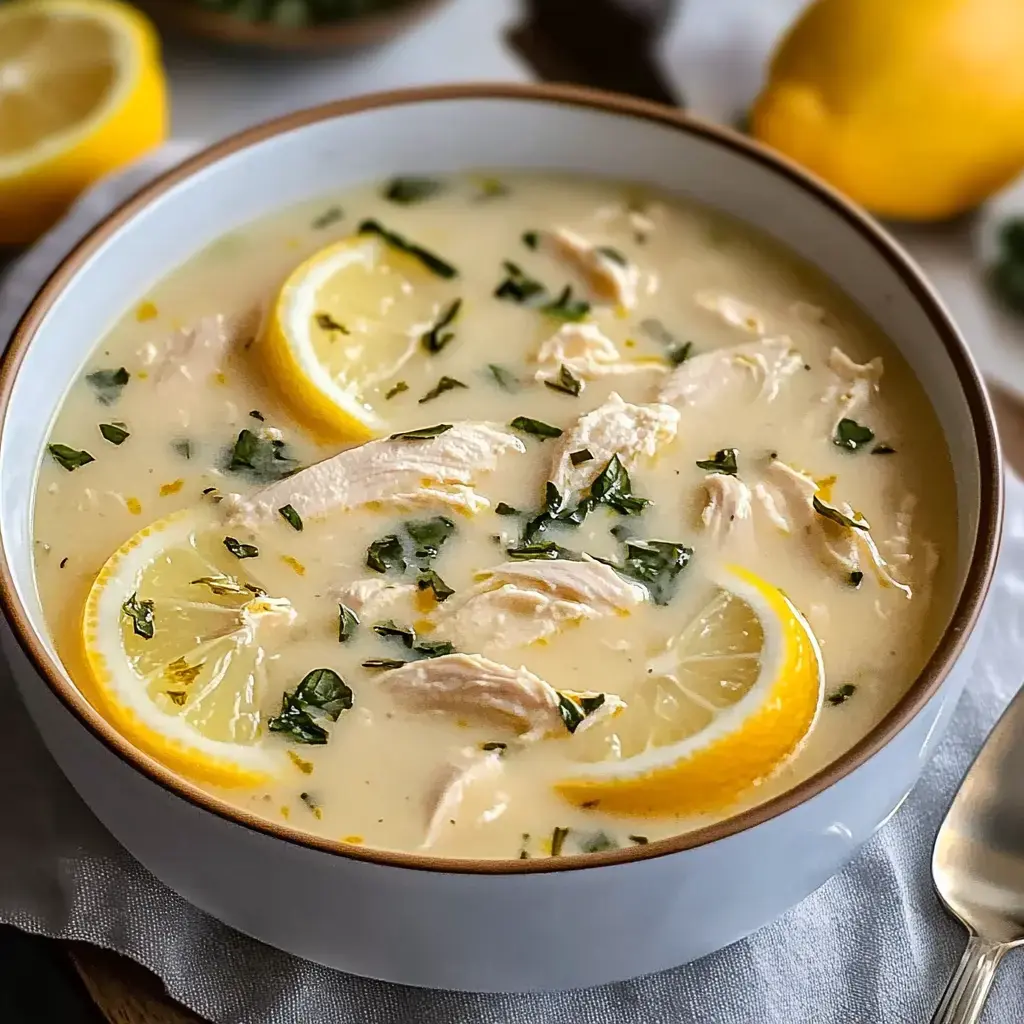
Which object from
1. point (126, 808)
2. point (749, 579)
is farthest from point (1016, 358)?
point (126, 808)

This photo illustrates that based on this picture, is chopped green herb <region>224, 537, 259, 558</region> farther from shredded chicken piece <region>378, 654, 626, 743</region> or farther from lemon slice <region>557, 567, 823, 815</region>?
lemon slice <region>557, 567, 823, 815</region>

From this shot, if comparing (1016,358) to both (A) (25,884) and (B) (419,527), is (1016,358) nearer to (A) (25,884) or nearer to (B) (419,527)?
(B) (419,527)

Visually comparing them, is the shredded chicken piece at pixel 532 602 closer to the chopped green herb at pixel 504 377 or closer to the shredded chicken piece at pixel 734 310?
the chopped green herb at pixel 504 377

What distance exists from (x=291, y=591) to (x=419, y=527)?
0.16 m

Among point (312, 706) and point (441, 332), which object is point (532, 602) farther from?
point (441, 332)

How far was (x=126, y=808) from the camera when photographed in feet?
4.10

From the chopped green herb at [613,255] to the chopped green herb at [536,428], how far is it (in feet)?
1.05

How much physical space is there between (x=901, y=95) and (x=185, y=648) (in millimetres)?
1343

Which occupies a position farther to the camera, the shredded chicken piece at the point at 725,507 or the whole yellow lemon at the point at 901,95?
Answer: the whole yellow lemon at the point at 901,95

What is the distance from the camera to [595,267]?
1.78m

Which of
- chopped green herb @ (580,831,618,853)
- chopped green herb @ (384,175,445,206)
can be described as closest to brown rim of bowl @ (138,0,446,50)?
chopped green herb @ (384,175,445,206)

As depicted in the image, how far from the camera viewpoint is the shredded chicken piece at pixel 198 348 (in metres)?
1.66

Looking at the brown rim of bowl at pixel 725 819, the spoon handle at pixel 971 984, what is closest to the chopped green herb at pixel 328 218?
the brown rim of bowl at pixel 725 819

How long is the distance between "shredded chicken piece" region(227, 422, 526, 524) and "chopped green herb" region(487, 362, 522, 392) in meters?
0.12
